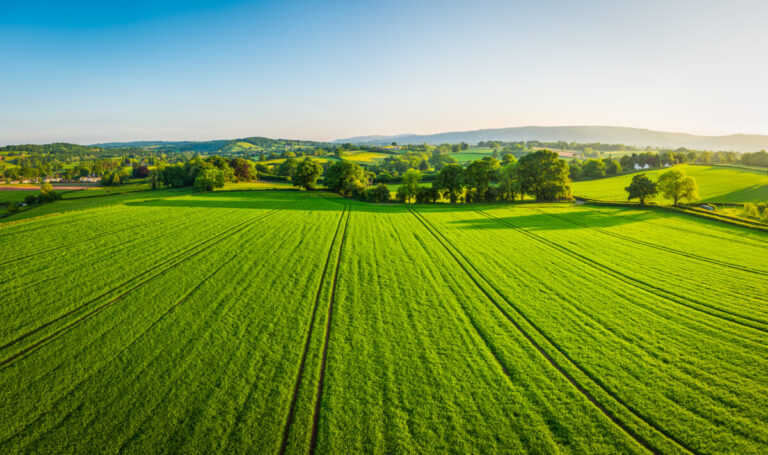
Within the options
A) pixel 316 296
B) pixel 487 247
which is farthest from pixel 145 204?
pixel 487 247

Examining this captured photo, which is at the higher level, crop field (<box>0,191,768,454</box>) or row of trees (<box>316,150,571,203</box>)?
row of trees (<box>316,150,571,203</box>)

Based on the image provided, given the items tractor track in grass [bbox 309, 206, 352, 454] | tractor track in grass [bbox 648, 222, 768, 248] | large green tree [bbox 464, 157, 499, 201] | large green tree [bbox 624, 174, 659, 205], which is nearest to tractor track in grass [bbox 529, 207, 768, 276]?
tractor track in grass [bbox 648, 222, 768, 248]

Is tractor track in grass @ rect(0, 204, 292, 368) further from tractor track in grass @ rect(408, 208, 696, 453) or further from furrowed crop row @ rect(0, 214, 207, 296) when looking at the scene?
tractor track in grass @ rect(408, 208, 696, 453)

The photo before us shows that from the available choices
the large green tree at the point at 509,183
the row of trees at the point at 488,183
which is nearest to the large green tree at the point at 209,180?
the row of trees at the point at 488,183

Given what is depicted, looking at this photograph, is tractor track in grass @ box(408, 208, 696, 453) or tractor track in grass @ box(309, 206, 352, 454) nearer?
tractor track in grass @ box(309, 206, 352, 454)

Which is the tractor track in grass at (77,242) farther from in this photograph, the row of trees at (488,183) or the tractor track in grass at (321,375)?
the row of trees at (488,183)

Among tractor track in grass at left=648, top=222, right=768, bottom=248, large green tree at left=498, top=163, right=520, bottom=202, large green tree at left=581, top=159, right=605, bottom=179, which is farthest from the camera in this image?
large green tree at left=581, top=159, right=605, bottom=179
